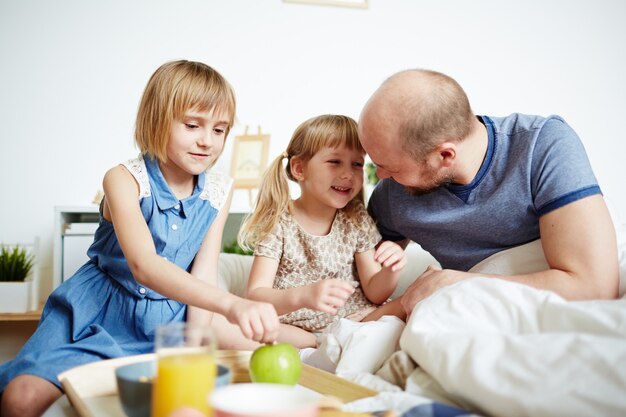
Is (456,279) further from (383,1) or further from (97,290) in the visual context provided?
(383,1)

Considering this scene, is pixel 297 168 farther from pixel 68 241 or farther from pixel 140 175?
pixel 68 241

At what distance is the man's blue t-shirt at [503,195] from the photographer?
120 cm

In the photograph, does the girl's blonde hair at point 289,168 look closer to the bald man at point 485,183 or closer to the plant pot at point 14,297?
the bald man at point 485,183

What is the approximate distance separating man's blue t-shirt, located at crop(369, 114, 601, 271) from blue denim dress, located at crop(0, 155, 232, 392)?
530mm

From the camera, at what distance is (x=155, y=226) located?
1.40 m

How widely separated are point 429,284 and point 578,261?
287 mm

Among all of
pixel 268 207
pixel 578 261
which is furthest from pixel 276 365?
pixel 268 207

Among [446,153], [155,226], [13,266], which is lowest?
[13,266]

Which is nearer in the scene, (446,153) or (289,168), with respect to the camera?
(446,153)

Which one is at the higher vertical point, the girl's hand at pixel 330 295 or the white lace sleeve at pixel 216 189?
the white lace sleeve at pixel 216 189

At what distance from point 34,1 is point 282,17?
1.11 m

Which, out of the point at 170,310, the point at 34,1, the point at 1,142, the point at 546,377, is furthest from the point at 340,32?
the point at 546,377

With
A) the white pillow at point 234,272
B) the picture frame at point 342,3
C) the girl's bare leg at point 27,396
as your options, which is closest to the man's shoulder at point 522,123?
the white pillow at point 234,272

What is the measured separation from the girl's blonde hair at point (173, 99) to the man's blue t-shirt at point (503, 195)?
0.51 metres
